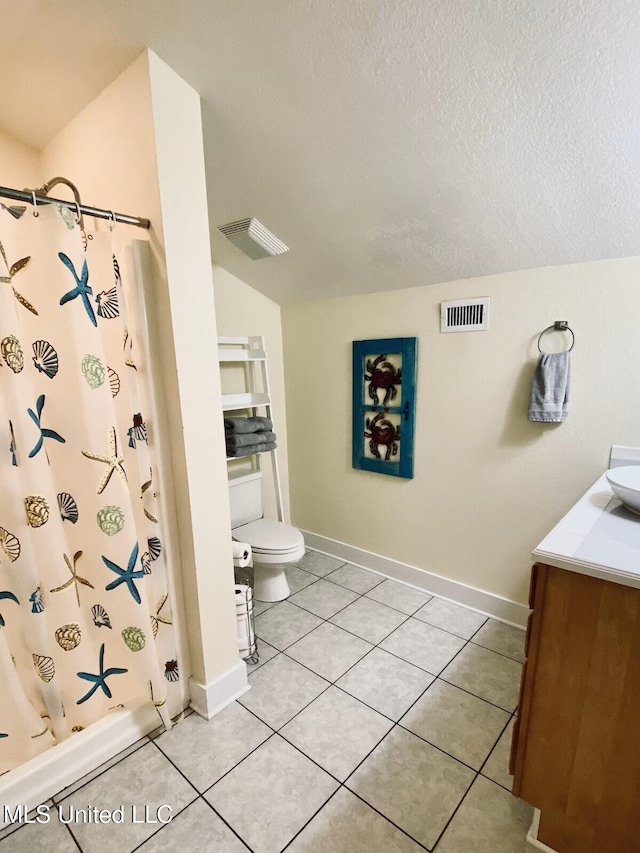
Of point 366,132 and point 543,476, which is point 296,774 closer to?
point 543,476

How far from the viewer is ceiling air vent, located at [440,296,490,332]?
1.92m

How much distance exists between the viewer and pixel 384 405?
235 cm

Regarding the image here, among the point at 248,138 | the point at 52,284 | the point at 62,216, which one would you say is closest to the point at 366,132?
the point at 248,138

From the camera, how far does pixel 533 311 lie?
70.1 inches

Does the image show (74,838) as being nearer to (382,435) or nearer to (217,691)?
(217,691)

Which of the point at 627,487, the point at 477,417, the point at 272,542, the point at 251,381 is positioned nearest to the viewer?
the point at 627,487

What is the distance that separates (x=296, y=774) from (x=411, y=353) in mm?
1855

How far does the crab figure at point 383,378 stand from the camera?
2.27 metres

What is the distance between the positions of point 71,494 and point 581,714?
1543mm

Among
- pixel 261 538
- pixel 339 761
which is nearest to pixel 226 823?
pixel 339 761

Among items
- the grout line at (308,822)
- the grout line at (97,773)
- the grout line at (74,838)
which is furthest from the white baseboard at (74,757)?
the grout line at (308,822)

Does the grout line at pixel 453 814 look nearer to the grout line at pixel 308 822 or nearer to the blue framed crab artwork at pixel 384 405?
the grout line at pixel 308 822

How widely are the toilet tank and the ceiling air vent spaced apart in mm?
1403

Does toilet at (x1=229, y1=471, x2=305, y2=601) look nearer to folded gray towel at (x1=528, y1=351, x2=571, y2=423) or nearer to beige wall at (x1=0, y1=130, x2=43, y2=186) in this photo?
folded gray towel at (x1=528, y1=351, x2=571, y2=423)
